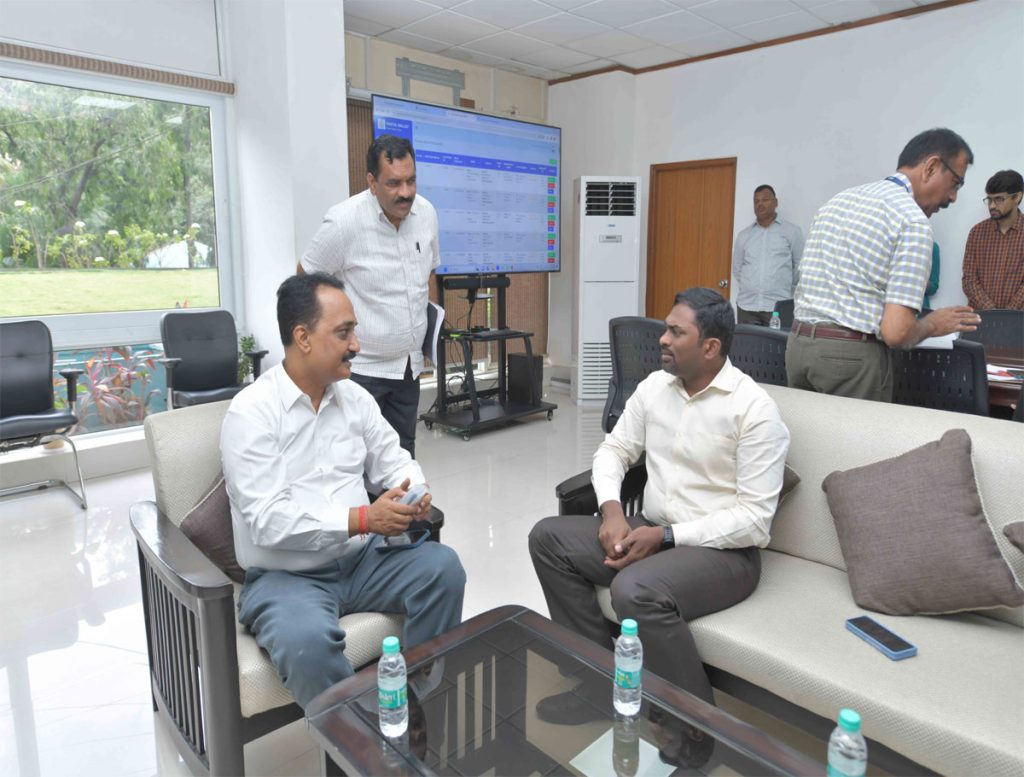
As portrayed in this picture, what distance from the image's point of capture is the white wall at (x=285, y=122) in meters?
4.19

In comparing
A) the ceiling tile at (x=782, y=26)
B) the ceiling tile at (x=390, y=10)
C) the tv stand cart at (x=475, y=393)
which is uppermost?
the ceiling tile at (x=782, y=26)

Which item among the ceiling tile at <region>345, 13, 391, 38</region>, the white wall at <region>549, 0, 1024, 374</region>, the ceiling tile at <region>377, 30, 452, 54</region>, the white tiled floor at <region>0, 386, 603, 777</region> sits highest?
the ceiling tile at <region>377, 30, 452, 54</region>

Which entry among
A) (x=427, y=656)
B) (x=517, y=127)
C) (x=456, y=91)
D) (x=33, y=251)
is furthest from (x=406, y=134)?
(x=427, y=656)

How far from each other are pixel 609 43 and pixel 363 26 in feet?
6.43

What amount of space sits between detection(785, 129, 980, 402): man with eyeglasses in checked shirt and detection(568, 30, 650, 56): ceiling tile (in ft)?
12.4

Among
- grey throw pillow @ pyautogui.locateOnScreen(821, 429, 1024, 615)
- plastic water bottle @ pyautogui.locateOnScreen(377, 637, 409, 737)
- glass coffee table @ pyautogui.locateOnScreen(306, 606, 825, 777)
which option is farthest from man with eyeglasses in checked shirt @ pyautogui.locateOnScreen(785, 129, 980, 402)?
plastic water bottle @ pyautogui.locateOnScreen(377, 637, 409, 737)

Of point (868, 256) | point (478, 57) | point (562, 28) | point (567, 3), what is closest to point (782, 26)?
point (562, 28)

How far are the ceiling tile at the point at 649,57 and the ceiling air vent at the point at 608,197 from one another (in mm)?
1075

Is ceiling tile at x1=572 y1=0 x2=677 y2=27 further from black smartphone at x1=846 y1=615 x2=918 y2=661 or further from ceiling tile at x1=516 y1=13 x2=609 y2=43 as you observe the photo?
black smartphone at x1=846 y1=615 x2=918 y2=661

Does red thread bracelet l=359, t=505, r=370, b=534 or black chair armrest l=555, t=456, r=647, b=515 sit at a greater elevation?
red thread bracelet l=359, t=505, r=370, b=534

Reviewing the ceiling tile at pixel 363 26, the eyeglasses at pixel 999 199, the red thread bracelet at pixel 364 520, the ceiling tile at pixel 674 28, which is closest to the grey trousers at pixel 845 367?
the red thread bracelet at pixel 364 520

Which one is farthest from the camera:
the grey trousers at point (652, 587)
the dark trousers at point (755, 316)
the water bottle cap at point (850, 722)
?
the dark trousers at point (755, 316)

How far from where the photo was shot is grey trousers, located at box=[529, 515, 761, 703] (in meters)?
1.67

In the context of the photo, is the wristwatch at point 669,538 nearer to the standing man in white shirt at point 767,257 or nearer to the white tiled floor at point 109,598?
the white tiled floor at point 109,598
